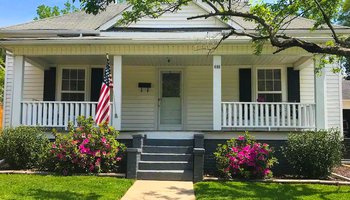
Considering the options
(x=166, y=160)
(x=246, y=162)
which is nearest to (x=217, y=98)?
(x=166, y=160)

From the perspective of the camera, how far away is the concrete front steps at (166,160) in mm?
9570

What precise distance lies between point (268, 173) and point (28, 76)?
9.99 meters

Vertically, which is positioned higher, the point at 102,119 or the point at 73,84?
the point at 73,84

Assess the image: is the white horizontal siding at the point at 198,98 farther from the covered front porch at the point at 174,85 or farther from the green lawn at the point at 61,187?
the green lawn at the point at 61,187

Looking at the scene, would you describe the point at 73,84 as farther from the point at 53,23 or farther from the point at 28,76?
the point at 53,23

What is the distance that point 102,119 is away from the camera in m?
11.2

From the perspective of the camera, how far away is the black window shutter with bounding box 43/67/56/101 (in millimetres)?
14120

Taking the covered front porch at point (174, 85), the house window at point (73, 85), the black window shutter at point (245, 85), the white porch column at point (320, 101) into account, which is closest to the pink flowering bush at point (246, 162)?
the white porch column at point (320, 101)

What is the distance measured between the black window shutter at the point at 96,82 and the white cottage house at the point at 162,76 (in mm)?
37

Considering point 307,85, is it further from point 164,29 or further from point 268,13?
point 268,13

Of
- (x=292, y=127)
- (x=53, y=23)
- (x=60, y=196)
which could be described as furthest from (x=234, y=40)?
(x=53, y=23)

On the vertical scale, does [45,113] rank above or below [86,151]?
above

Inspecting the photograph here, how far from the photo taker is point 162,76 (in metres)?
14.6

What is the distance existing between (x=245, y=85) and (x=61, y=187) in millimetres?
8262
